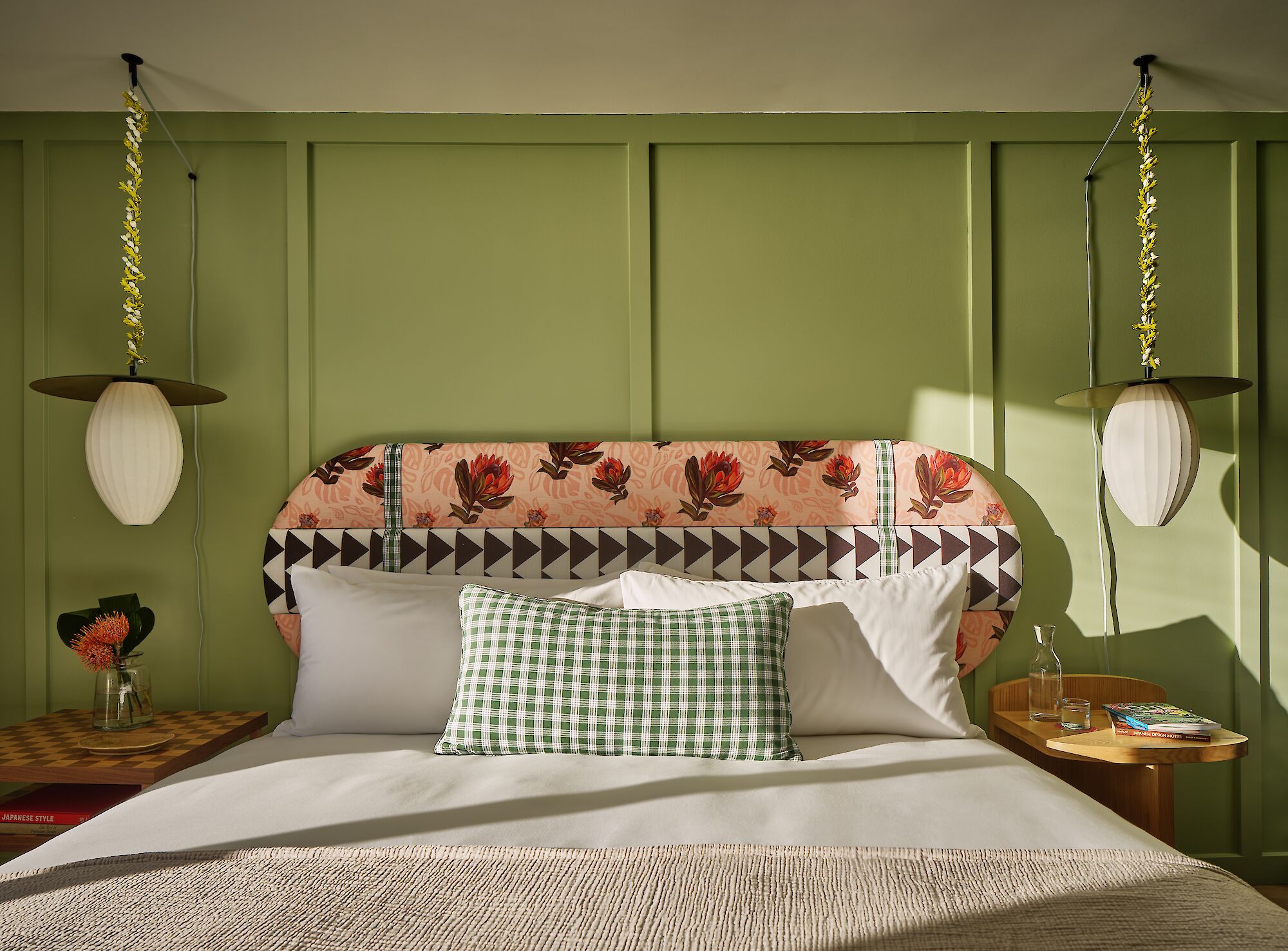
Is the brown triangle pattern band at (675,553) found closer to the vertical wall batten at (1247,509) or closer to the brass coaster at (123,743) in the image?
the brass coaster at (123,743)

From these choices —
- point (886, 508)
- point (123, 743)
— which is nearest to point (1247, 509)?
point (886, 508)

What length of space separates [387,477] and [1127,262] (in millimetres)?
2445

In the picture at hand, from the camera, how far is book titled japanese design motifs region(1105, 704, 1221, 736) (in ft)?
6.63

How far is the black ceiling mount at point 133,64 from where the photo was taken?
6.95 feet

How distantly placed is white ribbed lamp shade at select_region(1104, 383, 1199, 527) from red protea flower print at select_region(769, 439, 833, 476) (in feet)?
2.66

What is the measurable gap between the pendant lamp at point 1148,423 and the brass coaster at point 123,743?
2.62 m

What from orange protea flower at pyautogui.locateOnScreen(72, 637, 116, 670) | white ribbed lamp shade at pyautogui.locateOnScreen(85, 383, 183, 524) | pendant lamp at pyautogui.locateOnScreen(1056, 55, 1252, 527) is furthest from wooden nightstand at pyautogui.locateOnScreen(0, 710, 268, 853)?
pendant lamp at pyautogui.locateOnScreen(1056, 55, 1252, 527)

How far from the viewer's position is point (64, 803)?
1929 millimetres

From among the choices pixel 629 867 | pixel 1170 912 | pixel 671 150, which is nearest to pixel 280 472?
pixel 671 150

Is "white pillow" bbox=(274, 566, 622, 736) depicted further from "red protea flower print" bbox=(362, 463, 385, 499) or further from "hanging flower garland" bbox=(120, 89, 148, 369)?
"hanging flower garland" bbox=(120, 89, 148, 369)

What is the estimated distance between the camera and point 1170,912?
100cm

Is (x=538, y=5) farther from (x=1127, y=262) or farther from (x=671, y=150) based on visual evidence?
(x=1127, y=262)

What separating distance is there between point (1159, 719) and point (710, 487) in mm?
1364

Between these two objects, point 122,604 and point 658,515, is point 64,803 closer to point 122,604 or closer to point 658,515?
point 122,604
